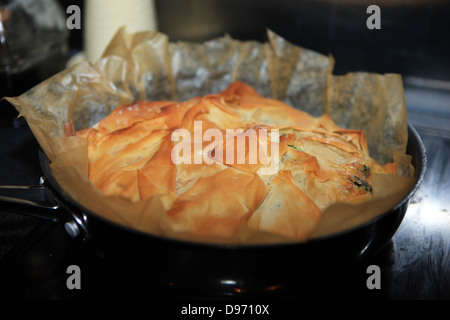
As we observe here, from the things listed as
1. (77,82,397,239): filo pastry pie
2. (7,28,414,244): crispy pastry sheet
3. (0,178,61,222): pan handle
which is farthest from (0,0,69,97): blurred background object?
(0,178,61,222): pan handle

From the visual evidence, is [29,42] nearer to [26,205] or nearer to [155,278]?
[26,205]

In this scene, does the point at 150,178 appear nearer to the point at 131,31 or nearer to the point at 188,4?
the point at 131,31

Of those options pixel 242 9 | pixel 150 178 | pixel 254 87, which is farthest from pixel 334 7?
pixel 150 178

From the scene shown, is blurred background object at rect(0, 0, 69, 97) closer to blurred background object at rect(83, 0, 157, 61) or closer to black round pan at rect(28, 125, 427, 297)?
blurred background object at rect(83, 0, 157, 61)

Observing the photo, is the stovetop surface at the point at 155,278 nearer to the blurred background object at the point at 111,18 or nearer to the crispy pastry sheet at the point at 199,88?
the crispy pastry sheet at the point at 199,88

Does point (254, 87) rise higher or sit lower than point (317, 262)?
higher

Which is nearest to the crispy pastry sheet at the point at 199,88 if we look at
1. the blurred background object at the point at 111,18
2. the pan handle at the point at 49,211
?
the pan handle at the point at 49,211
